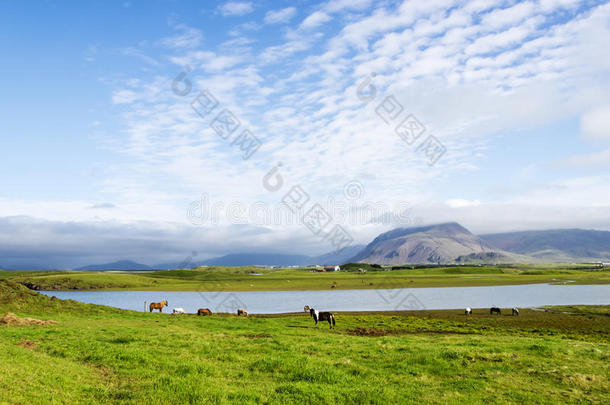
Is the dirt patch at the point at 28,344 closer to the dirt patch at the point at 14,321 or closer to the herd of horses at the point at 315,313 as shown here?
the dirt patch at the point at 14,321

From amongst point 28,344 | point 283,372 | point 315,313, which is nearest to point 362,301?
point 315,313

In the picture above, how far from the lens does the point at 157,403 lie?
37.5 ft

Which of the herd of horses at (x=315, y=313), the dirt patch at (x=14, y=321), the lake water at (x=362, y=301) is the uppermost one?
the dirt patch at (x=14, y=321)

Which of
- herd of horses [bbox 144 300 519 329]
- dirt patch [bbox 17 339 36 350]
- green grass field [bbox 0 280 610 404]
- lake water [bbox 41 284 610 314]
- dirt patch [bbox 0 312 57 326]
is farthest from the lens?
lake water [bbox 41 284 610 314]

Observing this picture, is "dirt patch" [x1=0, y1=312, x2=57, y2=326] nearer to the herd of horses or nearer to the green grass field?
the green grass field

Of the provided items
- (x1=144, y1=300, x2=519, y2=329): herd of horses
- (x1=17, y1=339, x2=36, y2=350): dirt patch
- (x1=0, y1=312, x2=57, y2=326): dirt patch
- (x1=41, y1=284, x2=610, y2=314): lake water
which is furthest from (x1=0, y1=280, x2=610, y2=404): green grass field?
(x1=41, y1=284, x2=610, y2=314): lake water

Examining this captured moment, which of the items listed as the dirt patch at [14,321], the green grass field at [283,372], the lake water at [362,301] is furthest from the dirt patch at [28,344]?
the lake water at [362,301]

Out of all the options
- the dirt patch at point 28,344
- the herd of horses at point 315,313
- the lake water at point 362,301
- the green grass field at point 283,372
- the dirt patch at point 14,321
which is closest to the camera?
the green grass field at point 283,372

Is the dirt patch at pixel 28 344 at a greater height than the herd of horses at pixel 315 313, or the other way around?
the dirt patch at pixel 28 344

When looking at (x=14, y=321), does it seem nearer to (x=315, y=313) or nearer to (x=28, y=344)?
(x=28, y=344)

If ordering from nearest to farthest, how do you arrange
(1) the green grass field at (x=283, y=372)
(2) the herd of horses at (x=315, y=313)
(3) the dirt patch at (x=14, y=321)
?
(1) the green grass field at (x=283, y=372)
(3) the dirt patch at (x=14, y=321)
(2) the herd of horses at (x=315, y=313)

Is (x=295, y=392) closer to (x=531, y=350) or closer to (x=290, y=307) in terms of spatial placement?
(x=531, y=350)

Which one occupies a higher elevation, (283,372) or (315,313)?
(283,372)

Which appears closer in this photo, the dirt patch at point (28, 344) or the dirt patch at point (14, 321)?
the dirt patch at point (28, 344)
